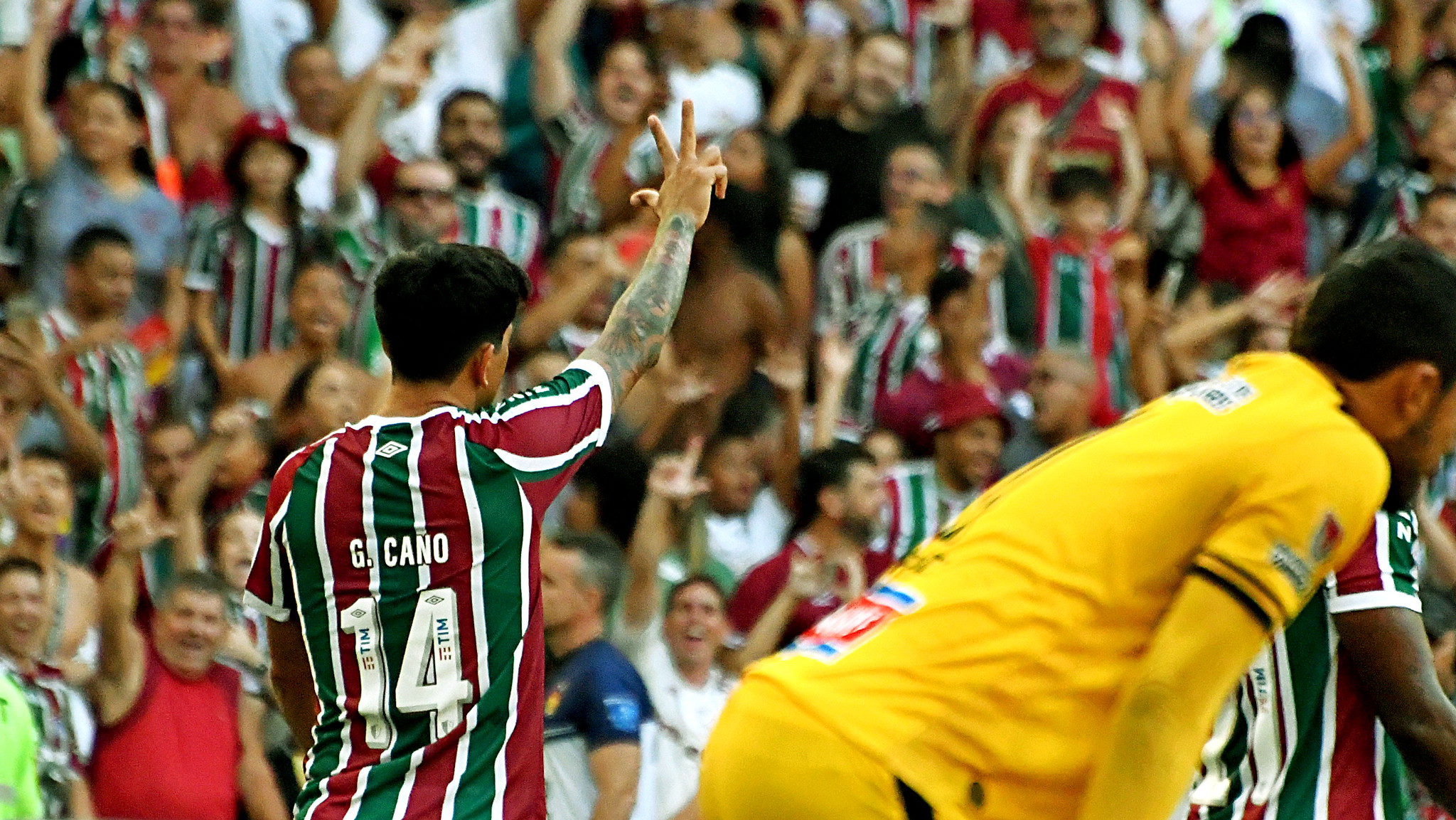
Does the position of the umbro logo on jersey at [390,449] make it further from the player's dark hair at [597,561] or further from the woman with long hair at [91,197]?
the woman with long hair at [91,197]

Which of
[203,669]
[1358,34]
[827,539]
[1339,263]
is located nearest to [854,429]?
[827,539]

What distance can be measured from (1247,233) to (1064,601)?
8.56m

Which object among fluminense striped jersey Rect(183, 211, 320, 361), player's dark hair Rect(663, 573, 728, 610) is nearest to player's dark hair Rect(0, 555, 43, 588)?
fluminense striped jersey Rect(183, 211, 320, 361)

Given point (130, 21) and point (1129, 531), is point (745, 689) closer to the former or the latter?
point (1129, 531)

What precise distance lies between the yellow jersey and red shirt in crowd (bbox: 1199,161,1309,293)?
8.24 metres

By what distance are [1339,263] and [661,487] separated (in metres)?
5.38

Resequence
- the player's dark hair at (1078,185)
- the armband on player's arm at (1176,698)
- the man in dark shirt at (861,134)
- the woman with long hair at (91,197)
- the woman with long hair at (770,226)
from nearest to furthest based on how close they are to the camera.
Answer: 1. the armband on player's arm at (1176,698)
2. the woman with long hair at (91,197)
3. the woman with long hair at (770,226)
4. the player's dark hair at (1078,185)
5. the man in dark shirt at (861,134)

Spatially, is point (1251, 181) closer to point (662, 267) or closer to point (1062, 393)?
point (1062, 393)

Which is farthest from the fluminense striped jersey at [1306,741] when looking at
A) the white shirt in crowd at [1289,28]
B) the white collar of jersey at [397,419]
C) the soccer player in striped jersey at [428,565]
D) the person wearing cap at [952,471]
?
the white shirt in crowd at [1289,28]

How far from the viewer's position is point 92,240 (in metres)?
9.22

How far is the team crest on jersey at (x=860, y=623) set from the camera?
3.59 m

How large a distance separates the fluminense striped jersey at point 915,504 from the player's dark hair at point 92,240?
3.60m

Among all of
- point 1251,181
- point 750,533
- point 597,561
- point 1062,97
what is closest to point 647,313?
point 597,561

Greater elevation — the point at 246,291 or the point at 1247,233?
the point at 1247,233
